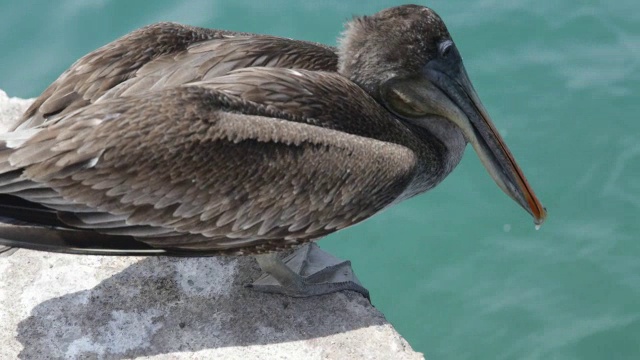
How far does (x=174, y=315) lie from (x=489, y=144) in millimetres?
1803

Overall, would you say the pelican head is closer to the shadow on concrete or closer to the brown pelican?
the brown pelican

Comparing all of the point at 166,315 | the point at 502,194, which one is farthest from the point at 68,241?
Result: the point at 502,194

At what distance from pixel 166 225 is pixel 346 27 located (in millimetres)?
1454

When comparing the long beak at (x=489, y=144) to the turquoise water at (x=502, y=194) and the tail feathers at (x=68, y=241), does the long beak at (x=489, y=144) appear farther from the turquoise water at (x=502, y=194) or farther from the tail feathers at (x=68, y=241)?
the turquoise water at (x=502, y=194)

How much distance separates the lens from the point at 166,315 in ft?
17.1

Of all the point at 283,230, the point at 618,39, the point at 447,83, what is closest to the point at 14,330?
the point at 283,230

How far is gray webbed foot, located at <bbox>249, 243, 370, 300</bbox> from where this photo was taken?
533 centimetres

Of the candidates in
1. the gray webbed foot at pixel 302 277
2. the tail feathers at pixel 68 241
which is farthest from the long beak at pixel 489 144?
the tail feathers at pixel 68 241

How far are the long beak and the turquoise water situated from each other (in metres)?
1.90

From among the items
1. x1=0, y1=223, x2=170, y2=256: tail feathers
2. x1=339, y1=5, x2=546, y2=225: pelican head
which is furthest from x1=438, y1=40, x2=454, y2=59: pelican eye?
x1=0, y1=223, x2=170, y2=256: tail feathers

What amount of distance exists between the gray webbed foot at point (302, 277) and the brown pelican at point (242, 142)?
0.01 m

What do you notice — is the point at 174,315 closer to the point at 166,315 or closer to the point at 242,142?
the point at 166,315

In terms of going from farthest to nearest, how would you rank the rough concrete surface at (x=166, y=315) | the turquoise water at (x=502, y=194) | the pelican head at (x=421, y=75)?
the turquoise water at (x=502, y=194), the pelican head at (x=421, y=75), the rough concrete surface at (x=166, y=315)

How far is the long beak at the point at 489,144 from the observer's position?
5.29 m
